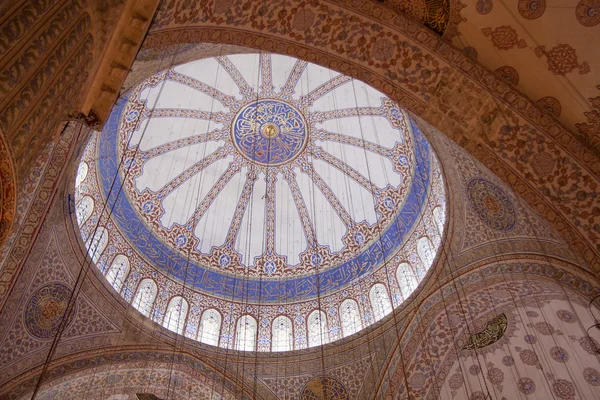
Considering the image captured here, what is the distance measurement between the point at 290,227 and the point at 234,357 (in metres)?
3.40

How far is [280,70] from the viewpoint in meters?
10.6

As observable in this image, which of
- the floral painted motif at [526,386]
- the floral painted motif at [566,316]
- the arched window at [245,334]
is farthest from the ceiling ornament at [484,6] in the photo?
the arched window at [245,334]

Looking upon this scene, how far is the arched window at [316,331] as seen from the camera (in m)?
9.68

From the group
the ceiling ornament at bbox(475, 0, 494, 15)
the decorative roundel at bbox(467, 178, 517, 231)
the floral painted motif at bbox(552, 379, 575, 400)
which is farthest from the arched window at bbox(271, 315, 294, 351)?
the ceiling ornament at bbox(475, 0, 494, 15)

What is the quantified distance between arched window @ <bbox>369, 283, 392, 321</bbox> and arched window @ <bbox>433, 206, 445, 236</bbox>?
185 centimetres

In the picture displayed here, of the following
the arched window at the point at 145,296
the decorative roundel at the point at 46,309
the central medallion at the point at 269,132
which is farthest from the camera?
the central medallion at the point at 269,132

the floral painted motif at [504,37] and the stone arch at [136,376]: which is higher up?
the floral painted motif at [504,37]

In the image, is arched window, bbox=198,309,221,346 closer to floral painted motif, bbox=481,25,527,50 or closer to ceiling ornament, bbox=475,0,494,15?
floral painted motif, bbox=481,25,527,50

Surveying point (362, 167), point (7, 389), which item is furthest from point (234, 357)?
point (362, 167)

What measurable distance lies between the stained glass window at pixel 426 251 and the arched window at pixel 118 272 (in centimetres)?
557

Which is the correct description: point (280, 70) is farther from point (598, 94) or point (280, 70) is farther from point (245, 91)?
point (598, 94)

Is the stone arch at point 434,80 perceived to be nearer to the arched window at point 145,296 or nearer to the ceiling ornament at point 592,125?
the ceiling ornament at point 592,125

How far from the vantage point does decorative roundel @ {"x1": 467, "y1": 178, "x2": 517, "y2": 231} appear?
6895 mm

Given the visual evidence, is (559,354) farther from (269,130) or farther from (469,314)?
(269,130)
